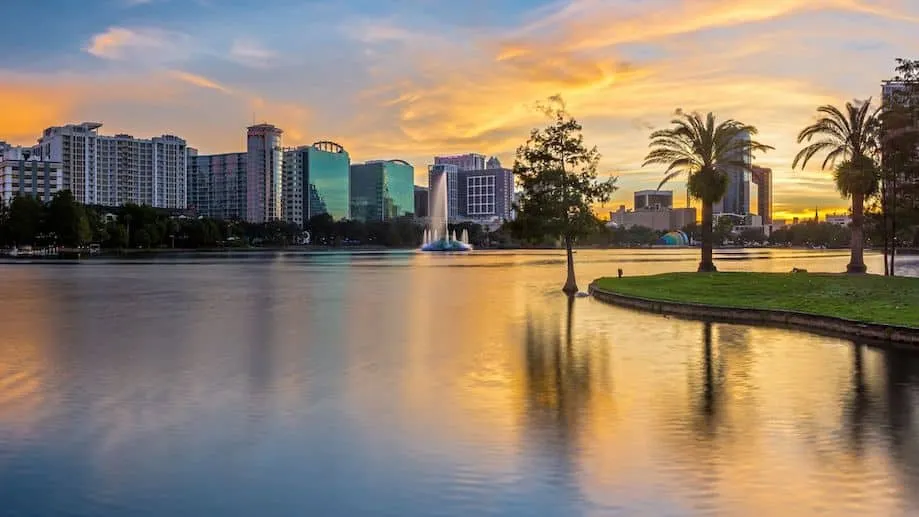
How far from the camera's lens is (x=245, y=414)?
472 inches

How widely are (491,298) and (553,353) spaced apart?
57.2ft

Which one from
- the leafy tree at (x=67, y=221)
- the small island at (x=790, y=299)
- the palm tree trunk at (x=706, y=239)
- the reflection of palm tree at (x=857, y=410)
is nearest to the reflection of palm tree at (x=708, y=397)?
the reflection of palm tree at (x=857, y=410)

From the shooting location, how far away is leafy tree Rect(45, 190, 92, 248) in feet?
432

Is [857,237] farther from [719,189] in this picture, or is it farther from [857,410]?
[857,410]

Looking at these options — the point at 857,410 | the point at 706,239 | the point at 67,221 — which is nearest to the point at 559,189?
the point at 706,239

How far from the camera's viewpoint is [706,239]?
42.3 metres

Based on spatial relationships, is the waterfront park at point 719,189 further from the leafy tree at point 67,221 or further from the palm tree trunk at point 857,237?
the leafy tree at point 67,221

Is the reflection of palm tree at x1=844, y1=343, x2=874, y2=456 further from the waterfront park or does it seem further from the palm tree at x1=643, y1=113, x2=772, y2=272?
the palm tree at x1=643, y1=113, x2=772, y2=272

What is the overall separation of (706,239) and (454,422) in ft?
111

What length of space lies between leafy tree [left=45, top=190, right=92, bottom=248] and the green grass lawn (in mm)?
115871

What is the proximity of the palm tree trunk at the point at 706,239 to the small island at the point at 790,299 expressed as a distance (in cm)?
319

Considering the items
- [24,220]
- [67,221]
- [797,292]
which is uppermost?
[24,220]

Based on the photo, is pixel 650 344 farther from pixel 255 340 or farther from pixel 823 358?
pixel 255 340

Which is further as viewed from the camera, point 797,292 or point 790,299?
point 797,292
